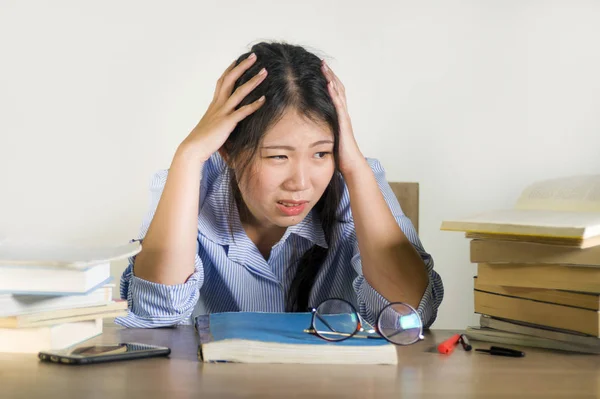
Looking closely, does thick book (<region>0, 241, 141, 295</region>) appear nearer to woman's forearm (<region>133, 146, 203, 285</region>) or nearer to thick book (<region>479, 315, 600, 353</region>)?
woman's forearm (<region>133, 146, 203, 285</region>)

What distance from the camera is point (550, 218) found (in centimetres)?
123

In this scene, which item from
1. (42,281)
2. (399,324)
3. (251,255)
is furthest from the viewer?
(251,255)

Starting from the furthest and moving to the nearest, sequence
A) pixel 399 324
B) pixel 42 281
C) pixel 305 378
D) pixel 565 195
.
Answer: pixel 565 195 < pixel 399 324 < pixel 42 281 < pixel 305 378

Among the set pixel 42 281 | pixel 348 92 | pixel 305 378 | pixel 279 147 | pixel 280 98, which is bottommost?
pixel 305 378

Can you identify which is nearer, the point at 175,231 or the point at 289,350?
the point at 289,350

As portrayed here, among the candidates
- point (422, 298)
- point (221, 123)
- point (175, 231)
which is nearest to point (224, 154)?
point (221, 123)

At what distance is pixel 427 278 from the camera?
4.97 feet

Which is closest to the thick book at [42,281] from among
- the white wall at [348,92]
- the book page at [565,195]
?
the book page at [565,195]

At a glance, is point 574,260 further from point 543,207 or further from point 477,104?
point 477,104

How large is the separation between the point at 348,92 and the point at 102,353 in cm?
167

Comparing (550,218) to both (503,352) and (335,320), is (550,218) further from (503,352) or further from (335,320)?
(335,320)

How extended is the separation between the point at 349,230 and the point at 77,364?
2.77ft

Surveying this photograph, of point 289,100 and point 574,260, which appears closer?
point 574,260

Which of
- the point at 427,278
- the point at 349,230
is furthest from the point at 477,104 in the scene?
the point at 427,278
